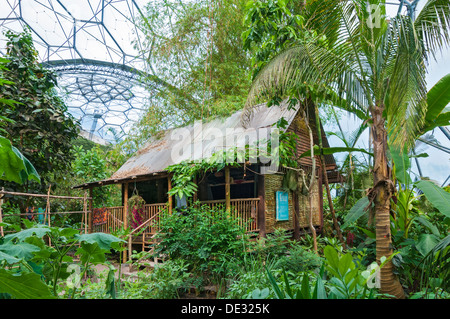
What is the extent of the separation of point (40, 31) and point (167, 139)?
1660cm

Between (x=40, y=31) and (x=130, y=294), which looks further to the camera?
(x=40, y=31)

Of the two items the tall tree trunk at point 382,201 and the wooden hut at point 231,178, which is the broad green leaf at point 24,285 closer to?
the tall tree trunk at point 382,201

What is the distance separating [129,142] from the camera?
45.6ft

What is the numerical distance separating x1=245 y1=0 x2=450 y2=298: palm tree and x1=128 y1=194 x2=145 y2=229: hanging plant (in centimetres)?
530

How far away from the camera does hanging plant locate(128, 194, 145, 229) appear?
870cm

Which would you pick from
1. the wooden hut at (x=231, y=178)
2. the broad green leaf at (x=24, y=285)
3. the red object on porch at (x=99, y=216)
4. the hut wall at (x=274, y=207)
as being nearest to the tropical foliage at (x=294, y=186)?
the broad green leaf at (x=24, y=285)

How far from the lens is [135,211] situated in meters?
8.89

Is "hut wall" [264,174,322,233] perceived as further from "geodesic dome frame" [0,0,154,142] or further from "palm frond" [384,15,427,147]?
"geodesic dome frame" [0,0,154,142]

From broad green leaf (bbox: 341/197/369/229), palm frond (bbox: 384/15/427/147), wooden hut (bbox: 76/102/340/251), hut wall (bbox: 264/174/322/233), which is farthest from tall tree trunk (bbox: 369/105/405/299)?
hut wall (bbox: 264/174/322/233)

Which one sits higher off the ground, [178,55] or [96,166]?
[178,55]

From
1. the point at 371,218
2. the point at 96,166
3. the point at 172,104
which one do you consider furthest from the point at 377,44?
the point at 96,166

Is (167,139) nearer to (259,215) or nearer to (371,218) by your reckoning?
(259,215)

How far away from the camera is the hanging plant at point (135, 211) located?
870 centimetres
